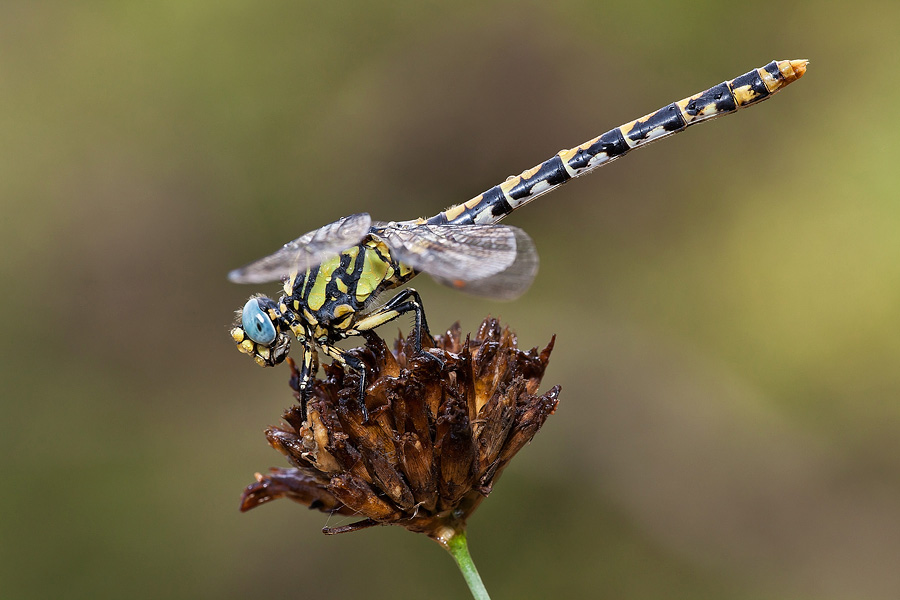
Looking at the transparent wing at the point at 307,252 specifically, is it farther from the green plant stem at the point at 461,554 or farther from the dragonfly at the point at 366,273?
the green plant stem at the point at 461,554

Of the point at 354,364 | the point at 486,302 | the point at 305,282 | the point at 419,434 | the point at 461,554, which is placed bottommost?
the point at 461,554

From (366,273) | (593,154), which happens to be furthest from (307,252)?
(593,154)

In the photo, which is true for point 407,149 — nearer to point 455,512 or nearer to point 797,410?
point 797,410

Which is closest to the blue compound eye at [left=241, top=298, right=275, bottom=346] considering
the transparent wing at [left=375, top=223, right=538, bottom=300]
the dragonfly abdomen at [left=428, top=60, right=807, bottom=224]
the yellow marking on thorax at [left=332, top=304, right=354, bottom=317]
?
the yellow marking on thorax at [left=332, top=304, right=354, bottom=317]

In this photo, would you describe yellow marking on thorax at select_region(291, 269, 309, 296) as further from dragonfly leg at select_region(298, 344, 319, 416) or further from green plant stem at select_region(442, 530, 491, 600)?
green plant stem at select_region(442, 530, 491, 600)

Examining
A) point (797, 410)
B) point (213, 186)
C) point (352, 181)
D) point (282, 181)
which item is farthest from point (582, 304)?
point (213, 186)

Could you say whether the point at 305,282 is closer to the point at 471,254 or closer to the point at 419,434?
the point at 471,254
